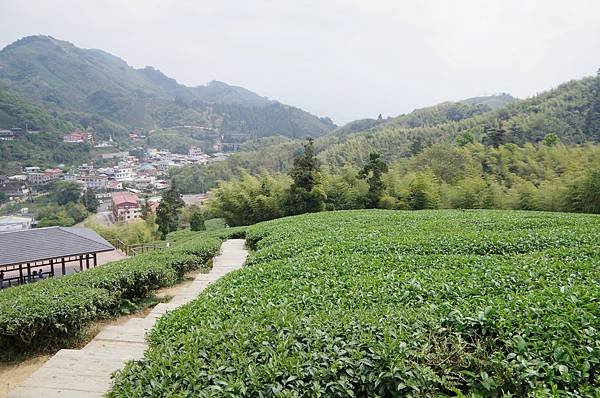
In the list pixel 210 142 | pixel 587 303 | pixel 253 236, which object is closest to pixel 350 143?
pixel 253 236

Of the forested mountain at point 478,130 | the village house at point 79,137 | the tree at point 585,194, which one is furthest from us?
the village house at point 79,137

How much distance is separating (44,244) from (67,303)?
10.3m

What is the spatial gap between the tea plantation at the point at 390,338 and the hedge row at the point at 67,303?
2.08 m

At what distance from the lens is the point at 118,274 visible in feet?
21.8

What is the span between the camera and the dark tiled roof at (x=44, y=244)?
41.4 feet

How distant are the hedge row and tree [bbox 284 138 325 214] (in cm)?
1286

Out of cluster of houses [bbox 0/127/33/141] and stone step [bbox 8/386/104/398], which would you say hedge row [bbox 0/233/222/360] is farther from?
cluster of houses [bbox 0/127/33/141]

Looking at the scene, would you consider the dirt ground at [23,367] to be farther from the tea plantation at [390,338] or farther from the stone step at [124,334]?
the tea plantation at [390,338]

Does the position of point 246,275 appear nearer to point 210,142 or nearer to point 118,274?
point 118,274

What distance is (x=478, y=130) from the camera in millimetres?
35188

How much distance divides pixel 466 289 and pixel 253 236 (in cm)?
814

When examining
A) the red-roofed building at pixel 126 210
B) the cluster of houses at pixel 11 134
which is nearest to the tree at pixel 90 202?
the red-roofed building at pixel 126 210

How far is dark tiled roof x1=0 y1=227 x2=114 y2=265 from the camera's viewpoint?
1262 centimetres

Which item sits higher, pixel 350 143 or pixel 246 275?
pixel 350 143
